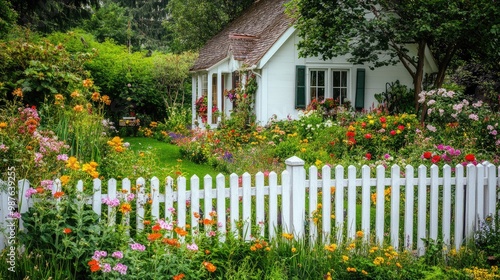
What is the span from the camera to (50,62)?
803 cm

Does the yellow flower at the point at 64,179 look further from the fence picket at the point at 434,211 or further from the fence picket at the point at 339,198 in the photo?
the fence picket at the point at 434,211

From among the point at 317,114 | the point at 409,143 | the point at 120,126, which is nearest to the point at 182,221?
the point at 409,143

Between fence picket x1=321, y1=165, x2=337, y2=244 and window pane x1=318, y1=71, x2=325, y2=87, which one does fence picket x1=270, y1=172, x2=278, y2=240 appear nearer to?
fence picket x1=321, y1=165, x2=337, y2=244

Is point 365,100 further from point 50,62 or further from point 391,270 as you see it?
point 391,270

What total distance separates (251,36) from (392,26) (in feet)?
19.8

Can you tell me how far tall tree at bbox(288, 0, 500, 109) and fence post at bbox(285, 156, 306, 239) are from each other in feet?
29.6

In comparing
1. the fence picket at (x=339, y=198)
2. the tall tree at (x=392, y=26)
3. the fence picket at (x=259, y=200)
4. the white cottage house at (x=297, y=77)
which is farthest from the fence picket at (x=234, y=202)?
the white cottage house at (x=297, y=77)

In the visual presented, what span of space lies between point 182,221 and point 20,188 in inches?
55.9

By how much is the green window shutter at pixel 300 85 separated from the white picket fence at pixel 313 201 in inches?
393

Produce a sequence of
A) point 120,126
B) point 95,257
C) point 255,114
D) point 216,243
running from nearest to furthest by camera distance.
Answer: point 95,257 < point 216,243 < point 255,114 < point 120,126

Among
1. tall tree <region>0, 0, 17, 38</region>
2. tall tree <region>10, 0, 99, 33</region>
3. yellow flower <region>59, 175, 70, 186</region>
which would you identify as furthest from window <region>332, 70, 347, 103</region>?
yellow flower <region>59, 175, 70, 186</region>

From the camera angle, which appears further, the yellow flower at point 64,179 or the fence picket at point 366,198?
the fence picket at point 366,198

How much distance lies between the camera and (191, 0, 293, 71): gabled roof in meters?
16.7

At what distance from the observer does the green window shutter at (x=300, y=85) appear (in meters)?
16.2
